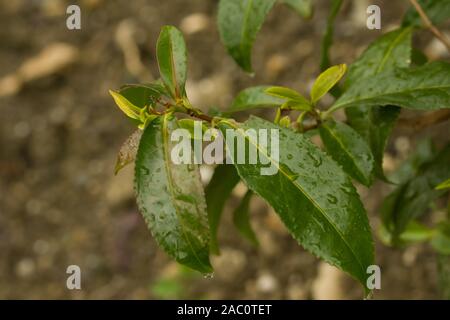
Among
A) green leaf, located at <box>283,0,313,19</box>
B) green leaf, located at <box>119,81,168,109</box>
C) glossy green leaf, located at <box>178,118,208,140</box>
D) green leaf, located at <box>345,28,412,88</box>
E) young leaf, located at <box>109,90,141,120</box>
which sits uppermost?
green leaf, located at <box>283,0,313,19</box>

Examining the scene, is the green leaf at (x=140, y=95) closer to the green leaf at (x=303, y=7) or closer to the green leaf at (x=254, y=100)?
the green leaf at (x=254, y=100)

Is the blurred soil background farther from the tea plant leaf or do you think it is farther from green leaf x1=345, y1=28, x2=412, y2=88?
the tea plant leaf

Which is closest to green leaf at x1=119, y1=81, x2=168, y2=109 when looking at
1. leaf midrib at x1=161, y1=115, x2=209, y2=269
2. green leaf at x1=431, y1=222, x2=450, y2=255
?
leaf midrib at x1=161, y1=115, x2=209, y2=269

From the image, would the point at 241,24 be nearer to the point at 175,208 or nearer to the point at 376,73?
the point at 376,73

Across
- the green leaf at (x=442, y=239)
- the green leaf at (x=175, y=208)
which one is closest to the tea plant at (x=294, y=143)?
the green leaf at (x=175, y=208)

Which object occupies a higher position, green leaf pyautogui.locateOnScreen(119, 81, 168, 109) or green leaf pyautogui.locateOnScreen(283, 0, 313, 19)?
green leaf pyautogui.locateOnScreen(283, 0, 313, 19)

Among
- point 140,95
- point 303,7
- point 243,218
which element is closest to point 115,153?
point 243,218
